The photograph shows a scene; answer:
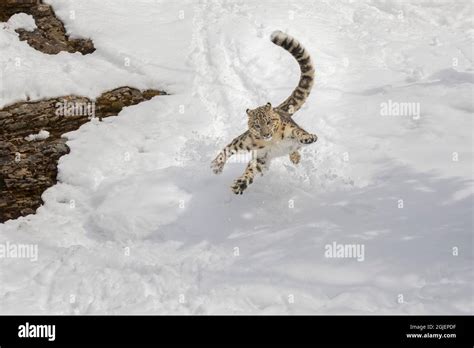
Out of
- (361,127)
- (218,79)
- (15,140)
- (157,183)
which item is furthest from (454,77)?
(15,140)

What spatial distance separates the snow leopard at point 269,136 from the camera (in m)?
8.36

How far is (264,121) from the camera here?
27.3ft

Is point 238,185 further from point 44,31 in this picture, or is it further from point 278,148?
point 44,31

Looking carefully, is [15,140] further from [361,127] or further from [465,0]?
[465,0]

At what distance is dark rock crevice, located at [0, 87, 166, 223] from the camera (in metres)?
9.78

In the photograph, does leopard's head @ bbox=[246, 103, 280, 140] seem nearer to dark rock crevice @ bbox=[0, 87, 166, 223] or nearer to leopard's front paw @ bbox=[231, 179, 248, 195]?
leopard's front paw @ bbox=[231, 179, 248, 195]

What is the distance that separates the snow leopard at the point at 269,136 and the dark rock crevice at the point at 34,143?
11.1 ft

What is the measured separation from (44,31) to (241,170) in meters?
7.14

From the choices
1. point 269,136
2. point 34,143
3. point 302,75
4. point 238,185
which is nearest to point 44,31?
point 34,143

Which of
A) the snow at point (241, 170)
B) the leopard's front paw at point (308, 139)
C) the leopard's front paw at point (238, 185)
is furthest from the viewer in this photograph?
the leopard's front paw at point (238, 185)

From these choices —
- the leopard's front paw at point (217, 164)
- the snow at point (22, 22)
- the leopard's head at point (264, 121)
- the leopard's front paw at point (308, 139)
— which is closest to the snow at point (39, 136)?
the leopard's front paw at point (217, 164)

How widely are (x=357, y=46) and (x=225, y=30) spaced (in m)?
3.56

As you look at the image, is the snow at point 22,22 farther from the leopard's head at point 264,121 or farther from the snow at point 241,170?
the leopard's head at point 264,121
